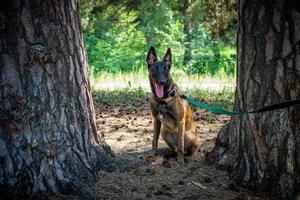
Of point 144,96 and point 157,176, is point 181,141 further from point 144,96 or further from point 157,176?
point 144,96

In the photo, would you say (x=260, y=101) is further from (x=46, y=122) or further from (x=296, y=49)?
(x=46, y=122)

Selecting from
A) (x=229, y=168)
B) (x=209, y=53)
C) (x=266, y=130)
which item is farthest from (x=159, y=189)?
(x=209, y=53)

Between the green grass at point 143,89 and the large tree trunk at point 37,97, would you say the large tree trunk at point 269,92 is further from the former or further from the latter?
the green grass at point 143,89

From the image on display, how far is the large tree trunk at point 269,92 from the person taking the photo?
14.7 feet

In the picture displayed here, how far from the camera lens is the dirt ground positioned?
482 centimetres

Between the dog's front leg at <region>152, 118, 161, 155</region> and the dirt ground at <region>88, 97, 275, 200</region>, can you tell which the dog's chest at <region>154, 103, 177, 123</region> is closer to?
the dog's front leg at <region>152, 118, 161, 155</region>

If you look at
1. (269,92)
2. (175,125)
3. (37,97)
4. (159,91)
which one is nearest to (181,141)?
(175,125)

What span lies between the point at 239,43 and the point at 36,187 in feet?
8.62

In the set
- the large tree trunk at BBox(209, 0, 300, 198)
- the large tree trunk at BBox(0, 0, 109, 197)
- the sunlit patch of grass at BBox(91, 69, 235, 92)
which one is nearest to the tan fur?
the large tree trunk at BBox(209, 0, 300, 198)

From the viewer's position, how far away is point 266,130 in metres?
4.70

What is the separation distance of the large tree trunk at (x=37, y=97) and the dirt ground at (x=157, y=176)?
21.6 inches

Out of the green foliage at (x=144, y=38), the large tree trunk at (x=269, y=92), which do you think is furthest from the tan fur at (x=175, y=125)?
the green foliage at (x=144, y=38)

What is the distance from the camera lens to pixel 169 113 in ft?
21.9

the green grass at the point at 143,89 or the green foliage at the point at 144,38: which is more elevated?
the green foliage at the point at 144,38
